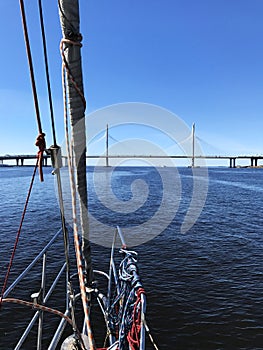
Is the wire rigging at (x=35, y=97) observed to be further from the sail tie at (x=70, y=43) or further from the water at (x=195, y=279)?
the water at (x=195, y=279)

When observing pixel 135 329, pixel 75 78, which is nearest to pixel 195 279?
pixel 135 329

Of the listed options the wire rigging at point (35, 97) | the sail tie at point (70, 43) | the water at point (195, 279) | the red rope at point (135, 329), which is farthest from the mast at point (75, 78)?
the water at point (195, 279)

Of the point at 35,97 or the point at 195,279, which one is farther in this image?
the point at 195,279

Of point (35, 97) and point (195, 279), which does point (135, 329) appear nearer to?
point (35, 97)

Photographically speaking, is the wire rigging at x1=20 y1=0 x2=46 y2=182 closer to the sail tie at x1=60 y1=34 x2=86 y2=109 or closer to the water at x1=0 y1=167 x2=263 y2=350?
the sail tie at x1=60 y1=34 x2=86 y2=109

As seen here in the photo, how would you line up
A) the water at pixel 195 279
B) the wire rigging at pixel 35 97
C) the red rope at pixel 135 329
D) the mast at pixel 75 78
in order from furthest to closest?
the water at pixel 195 279
the red rope at pixel 135 329
the mast at pixel 75 78
the wire rigging at pixel 35 97

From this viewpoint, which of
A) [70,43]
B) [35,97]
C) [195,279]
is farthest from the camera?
[195,279]

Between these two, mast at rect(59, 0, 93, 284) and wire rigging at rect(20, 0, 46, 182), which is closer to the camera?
wire rigging at rect(20, 0, 46, 182)

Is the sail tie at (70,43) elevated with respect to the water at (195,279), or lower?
elevated

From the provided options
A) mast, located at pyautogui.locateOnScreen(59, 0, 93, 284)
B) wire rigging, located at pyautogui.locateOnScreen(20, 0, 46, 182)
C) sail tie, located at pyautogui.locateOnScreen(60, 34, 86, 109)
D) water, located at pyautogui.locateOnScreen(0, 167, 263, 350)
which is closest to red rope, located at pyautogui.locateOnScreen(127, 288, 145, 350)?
mast, located at pyautogui.locateOnScreen(59, 0, 93, 284)

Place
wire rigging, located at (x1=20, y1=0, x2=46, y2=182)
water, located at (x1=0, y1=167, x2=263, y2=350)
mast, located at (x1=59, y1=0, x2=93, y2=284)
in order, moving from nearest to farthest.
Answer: wire rigging, located at (x1=20, y1=0, x2=46, y2=182)
mast, located at (x1=59, y1=0, x2=93, y2=284)
water, located at (x1=0, y1=167, x2=263, y2=350)

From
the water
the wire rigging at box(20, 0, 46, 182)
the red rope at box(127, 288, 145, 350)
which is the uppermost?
the wire rigging at box(20, 0, 46, 182)

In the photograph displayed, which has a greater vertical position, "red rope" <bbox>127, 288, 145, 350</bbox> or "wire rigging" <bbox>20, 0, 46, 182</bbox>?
"wire rigging" <bbox>20, 0, 46, 182</bbox>

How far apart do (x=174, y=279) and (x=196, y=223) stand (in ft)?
32.1
